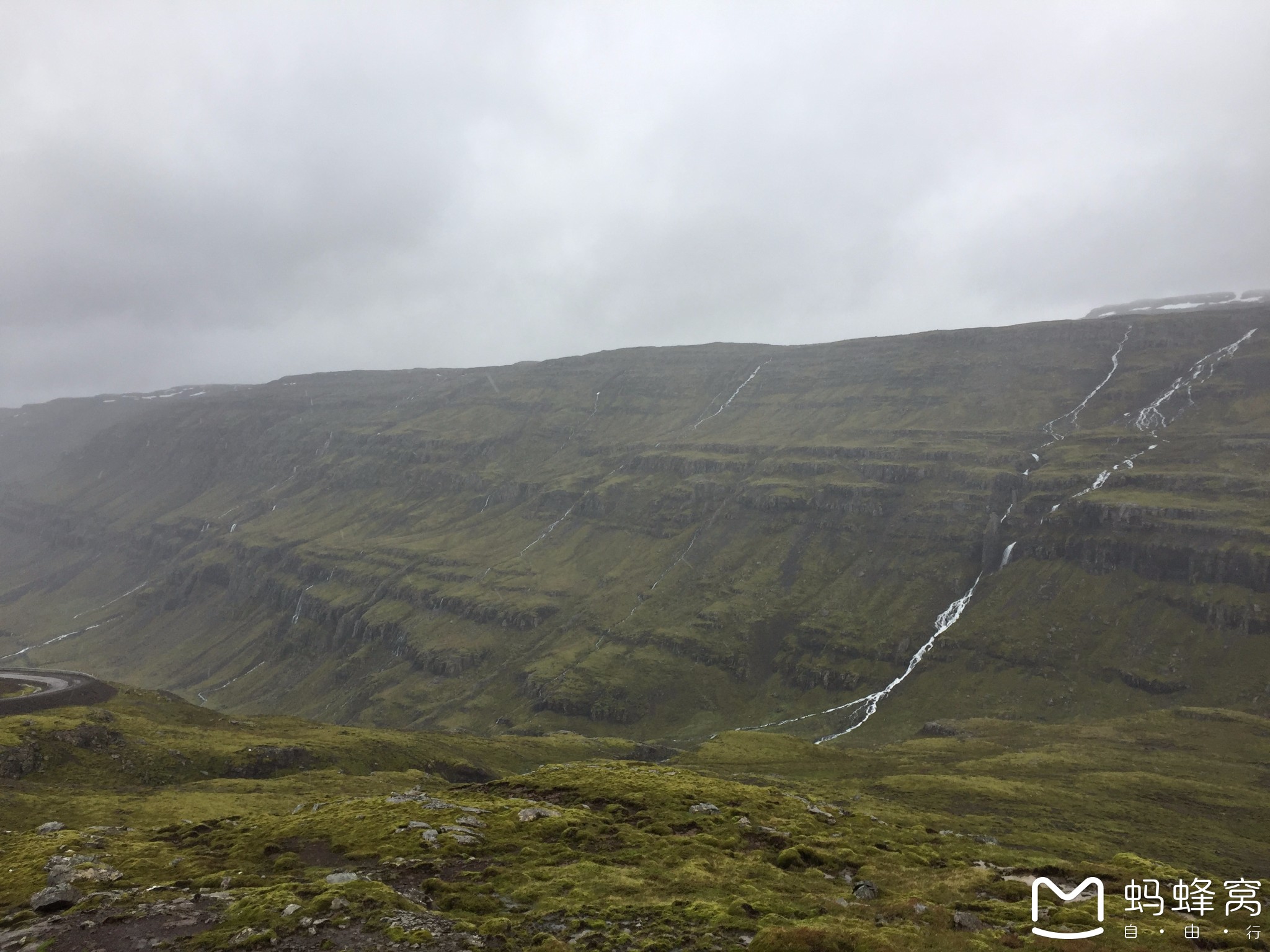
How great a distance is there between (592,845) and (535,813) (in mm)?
6303

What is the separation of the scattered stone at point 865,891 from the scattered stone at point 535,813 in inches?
836

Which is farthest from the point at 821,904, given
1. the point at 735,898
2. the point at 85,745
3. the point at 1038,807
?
the point at 85,745

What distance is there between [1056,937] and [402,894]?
30744mm

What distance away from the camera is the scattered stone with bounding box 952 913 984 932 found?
33.8 metres

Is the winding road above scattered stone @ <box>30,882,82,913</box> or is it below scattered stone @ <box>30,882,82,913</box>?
below

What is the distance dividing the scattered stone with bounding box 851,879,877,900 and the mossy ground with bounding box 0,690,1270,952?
0.53m

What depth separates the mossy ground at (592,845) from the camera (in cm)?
3394

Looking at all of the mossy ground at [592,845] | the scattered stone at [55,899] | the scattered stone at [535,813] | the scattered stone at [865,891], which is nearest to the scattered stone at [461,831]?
the mossy ground at [592,845]

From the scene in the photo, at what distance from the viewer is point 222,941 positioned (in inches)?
1264

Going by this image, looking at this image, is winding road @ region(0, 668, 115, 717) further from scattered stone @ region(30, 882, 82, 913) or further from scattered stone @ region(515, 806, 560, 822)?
scattered stone @ region(515, 806, 560, 822)
